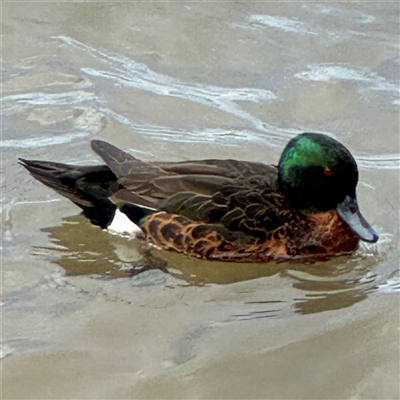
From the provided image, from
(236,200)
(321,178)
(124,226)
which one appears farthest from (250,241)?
(124,226)

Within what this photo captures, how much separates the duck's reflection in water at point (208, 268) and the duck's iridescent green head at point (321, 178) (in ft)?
0.86

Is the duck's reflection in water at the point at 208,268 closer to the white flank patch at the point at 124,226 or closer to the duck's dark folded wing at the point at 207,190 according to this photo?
the white flank patch at the point at 124,226

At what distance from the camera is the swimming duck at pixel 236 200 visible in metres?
6.35

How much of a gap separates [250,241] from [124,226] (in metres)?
0.82

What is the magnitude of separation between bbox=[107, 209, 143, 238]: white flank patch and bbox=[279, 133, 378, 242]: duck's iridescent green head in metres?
0.95

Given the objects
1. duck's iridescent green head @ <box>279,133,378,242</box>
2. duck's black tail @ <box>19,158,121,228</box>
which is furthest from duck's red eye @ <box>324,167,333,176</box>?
duck's black tail @ <box>19,158,121,228</box>

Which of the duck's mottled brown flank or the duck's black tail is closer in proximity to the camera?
the duck's mottled brown flank

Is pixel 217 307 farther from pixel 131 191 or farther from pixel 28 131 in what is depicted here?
pixel 28 131

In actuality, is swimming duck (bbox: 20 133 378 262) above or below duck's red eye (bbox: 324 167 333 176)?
below

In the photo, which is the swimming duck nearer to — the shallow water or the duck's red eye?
the duck's red eye

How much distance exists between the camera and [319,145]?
6348 millimetres

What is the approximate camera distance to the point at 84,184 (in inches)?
263

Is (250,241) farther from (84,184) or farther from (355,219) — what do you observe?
(84,184)

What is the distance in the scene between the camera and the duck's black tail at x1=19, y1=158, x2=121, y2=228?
6.66m
